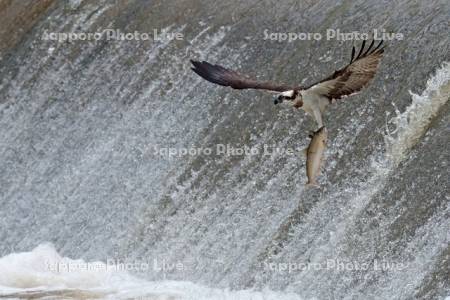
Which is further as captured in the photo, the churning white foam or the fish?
the churning white foam

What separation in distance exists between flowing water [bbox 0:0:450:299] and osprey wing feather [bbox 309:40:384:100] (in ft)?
5.06

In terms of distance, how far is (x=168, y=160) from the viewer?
33.1 ft

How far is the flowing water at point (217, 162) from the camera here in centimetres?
851

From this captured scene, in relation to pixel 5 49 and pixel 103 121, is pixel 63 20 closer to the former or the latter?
pixel 5 49

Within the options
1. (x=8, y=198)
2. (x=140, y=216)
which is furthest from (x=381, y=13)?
(x=8, y=198)

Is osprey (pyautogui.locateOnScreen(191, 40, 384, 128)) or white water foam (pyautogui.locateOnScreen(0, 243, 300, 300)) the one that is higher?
osprey (pyautogui.locateOnScreen(191, 40, 384, 128))

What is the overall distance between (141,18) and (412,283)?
→ 4.20 m

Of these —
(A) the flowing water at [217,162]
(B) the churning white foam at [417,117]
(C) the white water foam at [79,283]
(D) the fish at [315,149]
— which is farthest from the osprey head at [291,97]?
(C) the white water foam at [79,283]

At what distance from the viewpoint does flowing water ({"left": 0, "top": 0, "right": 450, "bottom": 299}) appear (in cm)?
851

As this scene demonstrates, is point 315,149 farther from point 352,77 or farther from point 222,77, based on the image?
point 222,77

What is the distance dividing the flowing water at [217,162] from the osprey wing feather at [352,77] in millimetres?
1542

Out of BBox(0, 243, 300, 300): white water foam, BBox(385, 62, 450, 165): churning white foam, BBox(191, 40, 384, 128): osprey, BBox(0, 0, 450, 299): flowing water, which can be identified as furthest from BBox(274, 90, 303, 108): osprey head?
BBox(0, 243, 300, 300): white water foam

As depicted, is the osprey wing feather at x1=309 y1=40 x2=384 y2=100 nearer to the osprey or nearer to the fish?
the osprey

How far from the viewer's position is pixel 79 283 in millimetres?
Result: 9406
